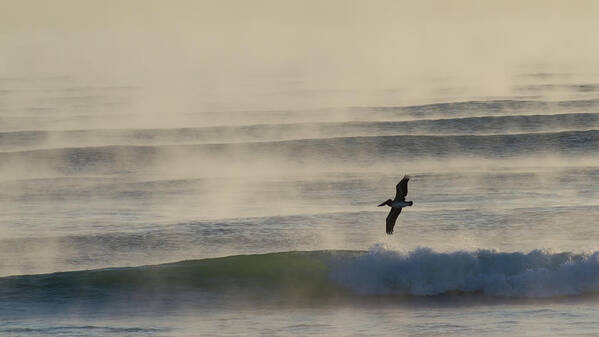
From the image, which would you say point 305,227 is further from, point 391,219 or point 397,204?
point 391,219

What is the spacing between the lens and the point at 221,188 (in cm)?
4006

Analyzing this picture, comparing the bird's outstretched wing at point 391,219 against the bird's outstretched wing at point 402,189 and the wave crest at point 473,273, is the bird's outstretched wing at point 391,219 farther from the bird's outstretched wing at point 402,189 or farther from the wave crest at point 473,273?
the wave crest at point 473,273

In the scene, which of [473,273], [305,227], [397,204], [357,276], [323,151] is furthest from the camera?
[323,151]

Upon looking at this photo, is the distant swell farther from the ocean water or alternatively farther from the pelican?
the pelican

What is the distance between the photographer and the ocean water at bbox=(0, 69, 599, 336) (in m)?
26.5

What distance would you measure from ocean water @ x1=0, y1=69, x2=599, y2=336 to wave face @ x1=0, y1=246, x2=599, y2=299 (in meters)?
0.05

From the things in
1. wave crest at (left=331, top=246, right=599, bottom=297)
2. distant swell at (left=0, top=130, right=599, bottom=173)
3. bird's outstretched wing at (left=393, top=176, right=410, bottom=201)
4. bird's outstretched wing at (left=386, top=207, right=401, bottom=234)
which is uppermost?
distant swell at (left=0, top=130, right=599, bottom=173)

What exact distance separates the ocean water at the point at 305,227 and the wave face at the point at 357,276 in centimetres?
5

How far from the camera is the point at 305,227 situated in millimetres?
33625

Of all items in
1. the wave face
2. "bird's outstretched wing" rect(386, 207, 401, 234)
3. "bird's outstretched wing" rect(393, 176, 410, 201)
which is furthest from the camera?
the wave face

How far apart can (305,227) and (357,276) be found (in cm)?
500

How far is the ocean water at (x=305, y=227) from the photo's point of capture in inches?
1042

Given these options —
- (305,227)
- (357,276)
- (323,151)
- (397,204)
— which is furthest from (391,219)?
(323,151)

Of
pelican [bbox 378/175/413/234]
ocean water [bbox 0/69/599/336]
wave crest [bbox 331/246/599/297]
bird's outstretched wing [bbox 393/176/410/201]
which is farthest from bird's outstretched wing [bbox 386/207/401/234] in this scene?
wave crest [bbox 331/246/599/297]
